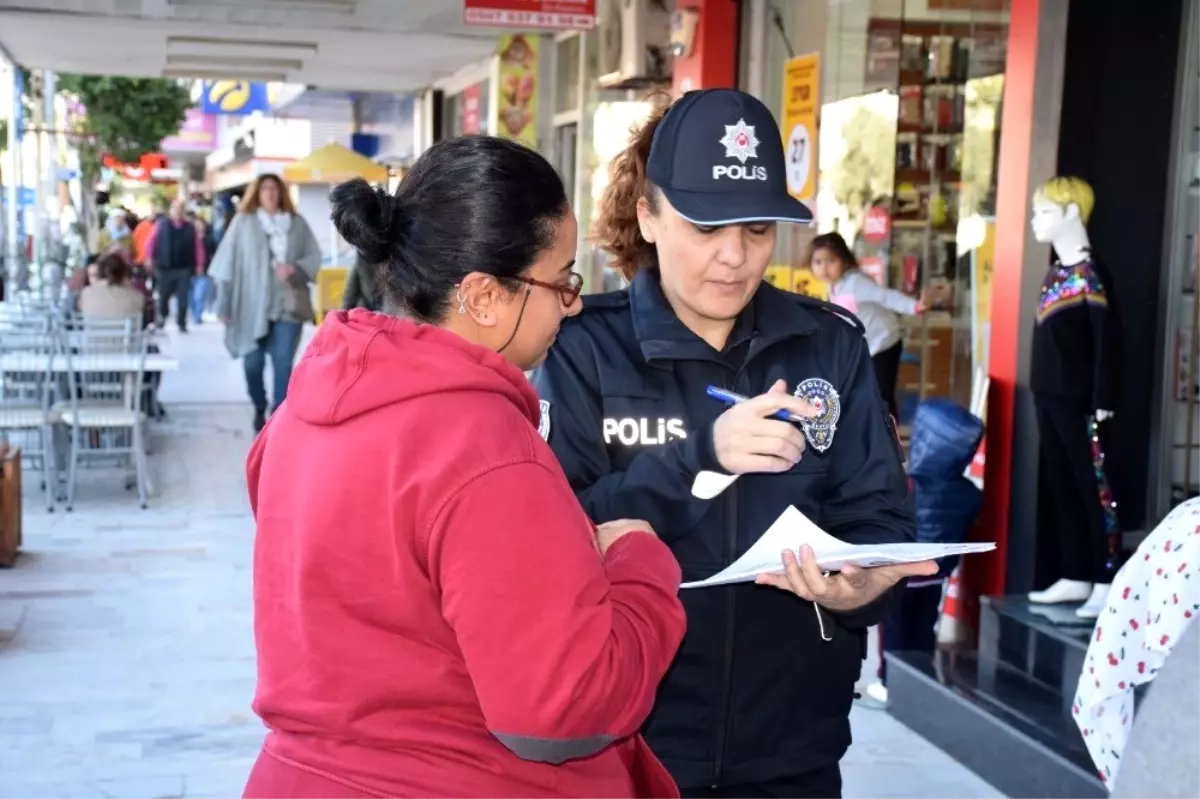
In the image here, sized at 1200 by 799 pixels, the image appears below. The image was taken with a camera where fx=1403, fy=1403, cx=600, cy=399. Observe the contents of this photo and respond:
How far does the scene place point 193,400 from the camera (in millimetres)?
13867

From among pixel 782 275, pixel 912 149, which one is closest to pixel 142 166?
pixel 782 275

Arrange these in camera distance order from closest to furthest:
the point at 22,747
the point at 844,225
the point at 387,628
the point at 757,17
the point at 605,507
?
1. the point at 387,628
2. the point at 605,507
3. the point at 22,747
4. the point at 844,225
5. the point at 757,17

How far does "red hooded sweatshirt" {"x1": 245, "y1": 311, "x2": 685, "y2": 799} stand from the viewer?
4.63ft

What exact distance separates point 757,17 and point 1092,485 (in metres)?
4.62

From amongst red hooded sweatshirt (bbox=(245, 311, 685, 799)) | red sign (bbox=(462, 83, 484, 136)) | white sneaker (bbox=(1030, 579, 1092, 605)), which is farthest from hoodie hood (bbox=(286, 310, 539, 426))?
red sign (bbox=(462, 83, 484, 136))

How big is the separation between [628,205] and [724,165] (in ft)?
0.95

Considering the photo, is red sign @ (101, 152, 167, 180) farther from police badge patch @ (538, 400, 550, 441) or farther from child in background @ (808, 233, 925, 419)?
police badge patch @ (538, 400, 550, 441)

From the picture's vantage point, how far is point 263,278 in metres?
10.2

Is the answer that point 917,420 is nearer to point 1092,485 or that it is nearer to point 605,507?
point 1092,485

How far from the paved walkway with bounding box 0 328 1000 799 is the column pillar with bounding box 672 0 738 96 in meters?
4.03

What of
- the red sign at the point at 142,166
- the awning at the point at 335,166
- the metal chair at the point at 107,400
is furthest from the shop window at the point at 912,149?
the red sign at the point at 142,166

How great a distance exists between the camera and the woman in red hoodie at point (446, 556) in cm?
142

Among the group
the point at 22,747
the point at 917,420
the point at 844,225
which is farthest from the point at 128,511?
the point at 917,420

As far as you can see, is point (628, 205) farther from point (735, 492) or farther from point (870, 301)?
point (870, 301)
